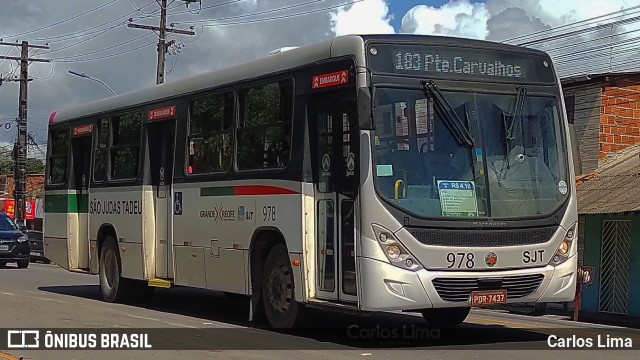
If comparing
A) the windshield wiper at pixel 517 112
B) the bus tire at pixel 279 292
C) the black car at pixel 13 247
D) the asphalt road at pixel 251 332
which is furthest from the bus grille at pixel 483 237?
the black car at pixel 13 247

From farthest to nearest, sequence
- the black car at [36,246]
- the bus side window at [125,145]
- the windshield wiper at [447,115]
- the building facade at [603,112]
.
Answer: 1. the black car at [36,246]
2. the building facade at [603,112]
3. the bus side window at [125,145]
4. the windshield wiper at [447,115]

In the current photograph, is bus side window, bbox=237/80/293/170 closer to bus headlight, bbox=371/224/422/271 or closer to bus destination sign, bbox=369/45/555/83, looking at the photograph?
bus destination sign, bbox=369/45/555/83

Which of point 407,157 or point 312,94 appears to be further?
point 312,94

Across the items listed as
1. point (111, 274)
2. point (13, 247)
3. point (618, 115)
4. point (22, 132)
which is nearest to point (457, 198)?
point (111, 274)

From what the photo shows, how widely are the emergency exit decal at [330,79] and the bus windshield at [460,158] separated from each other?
0.51 meters

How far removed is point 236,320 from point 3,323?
10.8ft

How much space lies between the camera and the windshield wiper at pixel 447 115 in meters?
10.5

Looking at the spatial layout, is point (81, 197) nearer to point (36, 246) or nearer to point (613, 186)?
point (613, 186)

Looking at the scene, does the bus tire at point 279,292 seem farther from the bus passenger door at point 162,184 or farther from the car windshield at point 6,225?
the car windshield at point 6,225

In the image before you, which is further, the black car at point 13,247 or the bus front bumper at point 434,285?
the black car at point 13,247

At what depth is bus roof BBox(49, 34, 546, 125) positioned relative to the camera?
1078cm

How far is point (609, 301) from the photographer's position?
1998 cm

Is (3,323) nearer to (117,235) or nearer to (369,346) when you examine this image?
(117,235)

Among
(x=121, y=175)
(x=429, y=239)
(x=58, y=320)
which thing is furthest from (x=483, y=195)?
(x=121, y=175)
